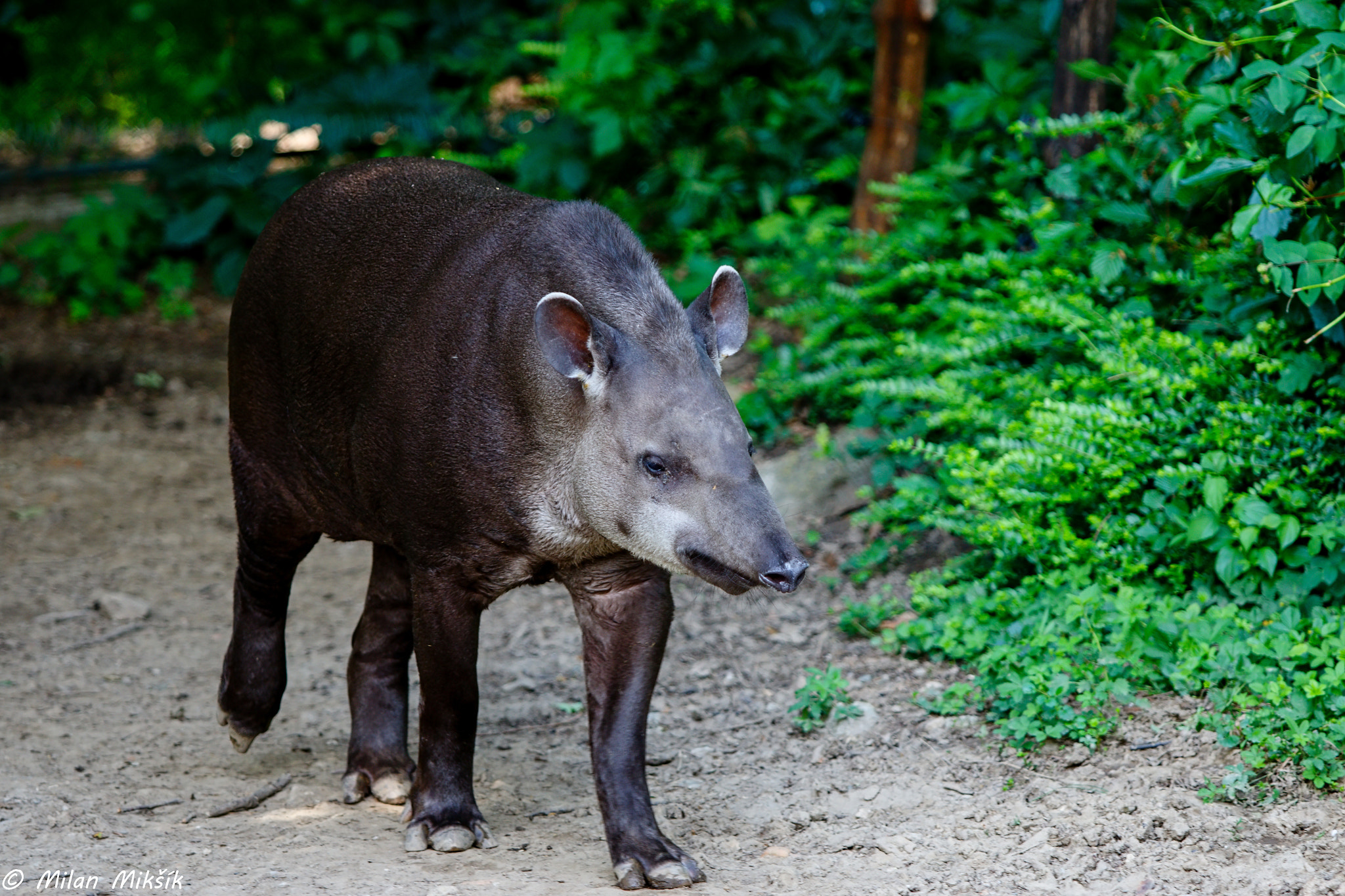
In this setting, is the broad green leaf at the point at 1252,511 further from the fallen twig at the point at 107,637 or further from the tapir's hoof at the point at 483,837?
the fallen twig at the point at 107,637

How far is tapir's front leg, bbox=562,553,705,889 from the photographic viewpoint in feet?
12.5

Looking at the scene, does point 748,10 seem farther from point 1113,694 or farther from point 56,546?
point 1113,694

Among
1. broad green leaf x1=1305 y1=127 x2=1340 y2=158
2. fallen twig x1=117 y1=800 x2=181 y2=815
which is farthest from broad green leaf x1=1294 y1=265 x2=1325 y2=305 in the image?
fallen twig x1=117 y1=800 x2=181 y2=815

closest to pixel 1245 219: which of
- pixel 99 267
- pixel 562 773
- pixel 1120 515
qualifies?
pixel 1120 515

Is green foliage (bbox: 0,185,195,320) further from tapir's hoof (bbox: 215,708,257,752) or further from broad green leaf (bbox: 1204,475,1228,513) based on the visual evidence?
broad green leaf (bbox: 1204,475,1228,513)

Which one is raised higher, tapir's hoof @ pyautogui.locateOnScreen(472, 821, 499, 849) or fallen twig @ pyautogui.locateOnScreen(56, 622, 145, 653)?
tapir's hoof @ pyautogui.locateOnScreen(472, 821, 499, 849)

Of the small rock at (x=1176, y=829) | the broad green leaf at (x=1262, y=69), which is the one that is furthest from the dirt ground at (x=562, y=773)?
the broad green leaf at (x=1262, y=69)

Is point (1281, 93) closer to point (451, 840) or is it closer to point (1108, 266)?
point (1108, 266)

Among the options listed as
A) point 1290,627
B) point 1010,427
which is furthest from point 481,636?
point 1290,627

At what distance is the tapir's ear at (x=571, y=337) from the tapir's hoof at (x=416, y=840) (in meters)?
1.43

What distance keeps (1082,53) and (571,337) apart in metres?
4.11

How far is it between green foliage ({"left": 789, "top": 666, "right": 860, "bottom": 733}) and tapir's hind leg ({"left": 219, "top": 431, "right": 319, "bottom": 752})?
5.89 ft

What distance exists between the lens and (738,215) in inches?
383

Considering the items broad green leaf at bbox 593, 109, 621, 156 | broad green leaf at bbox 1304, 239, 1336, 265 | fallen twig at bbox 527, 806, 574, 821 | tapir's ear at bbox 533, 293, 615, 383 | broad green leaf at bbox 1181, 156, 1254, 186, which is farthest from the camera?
broad green leaf at bbox 593, 109, 621, 156
